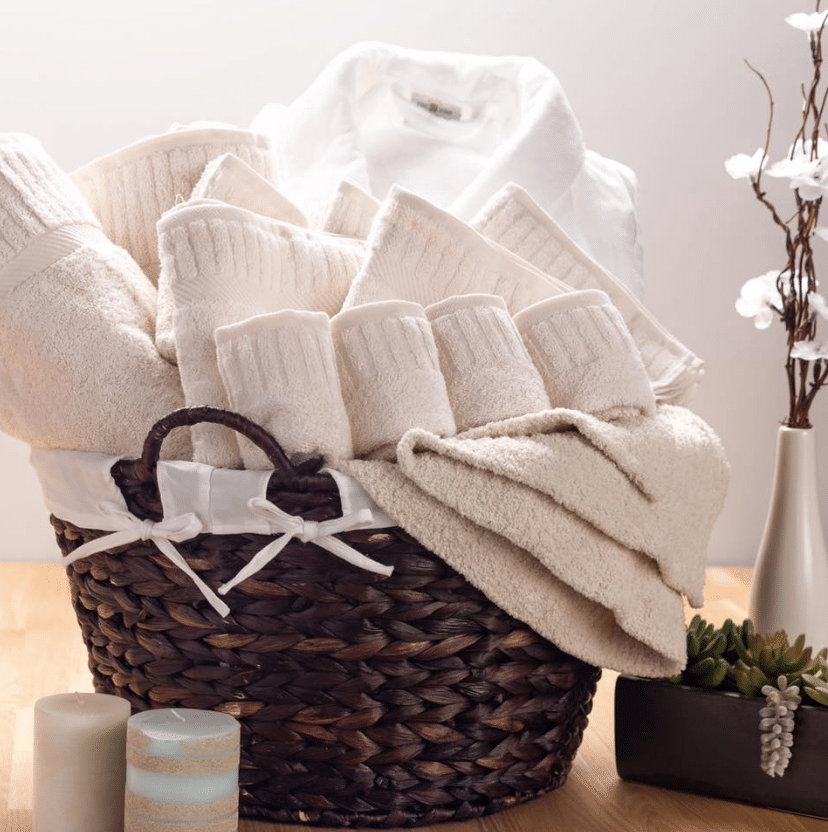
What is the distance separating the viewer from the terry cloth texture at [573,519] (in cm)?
71

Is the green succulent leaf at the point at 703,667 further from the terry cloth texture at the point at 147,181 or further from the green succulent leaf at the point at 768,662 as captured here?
the terry cloth texture at the point at 147,181

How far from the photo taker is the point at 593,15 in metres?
1.67

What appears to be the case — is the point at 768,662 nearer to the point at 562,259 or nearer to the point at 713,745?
the point at 713,745

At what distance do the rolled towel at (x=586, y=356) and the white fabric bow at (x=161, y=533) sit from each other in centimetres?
26

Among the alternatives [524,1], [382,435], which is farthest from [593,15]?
[382,435]

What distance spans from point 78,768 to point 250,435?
22cm

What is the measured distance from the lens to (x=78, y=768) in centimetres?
69

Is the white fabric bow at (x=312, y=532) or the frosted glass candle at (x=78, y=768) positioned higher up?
the white fabric bow at (x=312, y=532)

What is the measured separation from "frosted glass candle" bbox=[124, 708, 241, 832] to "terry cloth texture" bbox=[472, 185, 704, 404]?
0.44 metres

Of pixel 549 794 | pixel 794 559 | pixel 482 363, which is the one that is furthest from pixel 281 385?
pixel 794 559

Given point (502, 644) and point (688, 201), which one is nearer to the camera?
point (502, 644)

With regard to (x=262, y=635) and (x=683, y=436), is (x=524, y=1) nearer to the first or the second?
(x=683, y=436)

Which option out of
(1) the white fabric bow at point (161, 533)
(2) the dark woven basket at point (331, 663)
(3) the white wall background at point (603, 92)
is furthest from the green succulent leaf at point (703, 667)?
(3) the white wall background at point (603, 92)

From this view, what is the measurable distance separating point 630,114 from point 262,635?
119 centimetres
